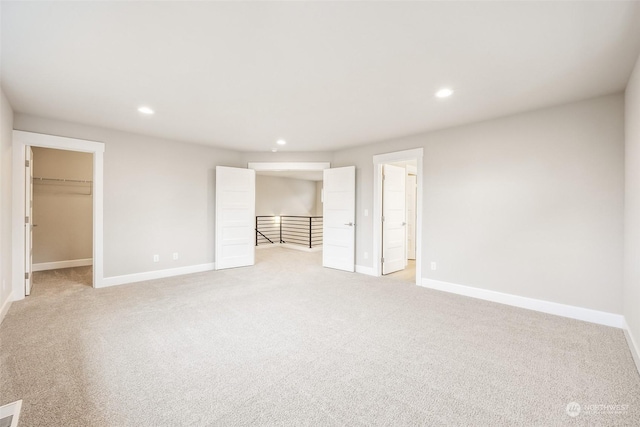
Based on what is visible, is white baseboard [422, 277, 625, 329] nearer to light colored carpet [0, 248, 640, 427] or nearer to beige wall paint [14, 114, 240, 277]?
light colored carpet [0, 248, 640, 427]

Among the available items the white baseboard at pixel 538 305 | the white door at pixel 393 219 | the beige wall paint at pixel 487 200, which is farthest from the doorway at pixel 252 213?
the white baseboard at pixel 538 305

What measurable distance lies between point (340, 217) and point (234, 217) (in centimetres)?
216

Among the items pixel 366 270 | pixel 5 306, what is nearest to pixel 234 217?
pixel 366 270

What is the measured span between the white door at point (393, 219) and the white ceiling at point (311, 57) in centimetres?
178

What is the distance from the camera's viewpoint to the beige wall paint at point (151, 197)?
4.44 metres

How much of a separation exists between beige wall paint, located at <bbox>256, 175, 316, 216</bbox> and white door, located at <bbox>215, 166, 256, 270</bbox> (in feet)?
16.1

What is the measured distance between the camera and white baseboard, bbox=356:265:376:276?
5.30 m

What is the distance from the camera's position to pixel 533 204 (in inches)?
137

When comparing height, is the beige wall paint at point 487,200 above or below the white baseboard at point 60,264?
above

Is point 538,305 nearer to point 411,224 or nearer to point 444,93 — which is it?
point 444,93

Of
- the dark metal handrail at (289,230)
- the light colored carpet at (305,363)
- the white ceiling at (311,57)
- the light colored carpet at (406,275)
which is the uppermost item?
the white ceiling at (311,57)

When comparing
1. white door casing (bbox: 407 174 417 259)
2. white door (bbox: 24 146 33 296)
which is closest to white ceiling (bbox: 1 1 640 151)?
white door (bbox: 24 146 33 296)

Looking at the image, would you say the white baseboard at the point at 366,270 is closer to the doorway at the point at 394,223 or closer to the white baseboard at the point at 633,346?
the doorway at the point at 394,223

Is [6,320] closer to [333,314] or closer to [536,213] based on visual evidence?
[333,314]
